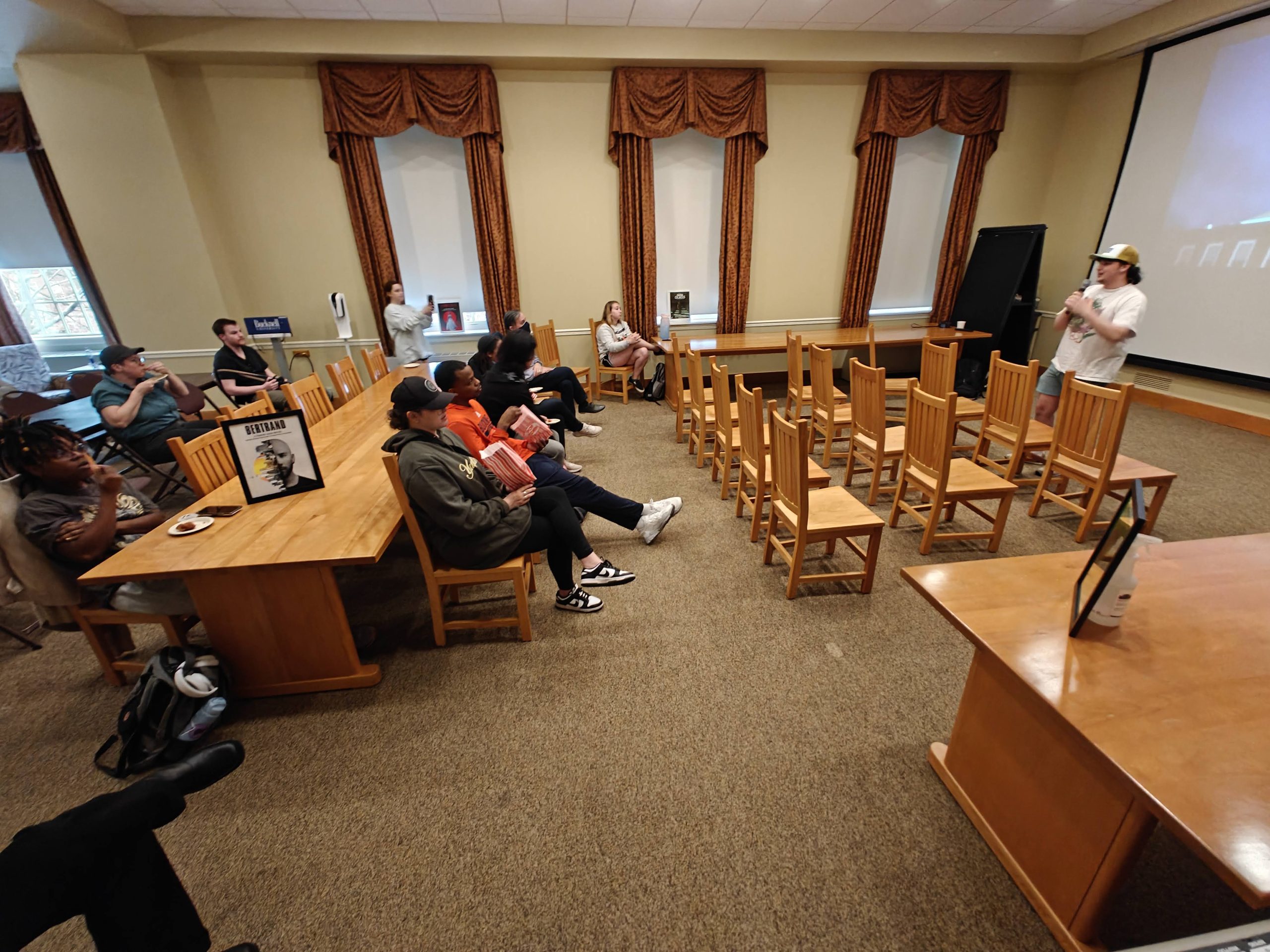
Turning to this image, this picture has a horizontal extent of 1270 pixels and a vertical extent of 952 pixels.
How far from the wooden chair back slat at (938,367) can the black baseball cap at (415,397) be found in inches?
113

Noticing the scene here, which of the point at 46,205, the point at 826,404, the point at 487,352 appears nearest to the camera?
the point at 487,352

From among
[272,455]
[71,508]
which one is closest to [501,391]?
[272,455]

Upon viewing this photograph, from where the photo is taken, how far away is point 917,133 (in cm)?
507

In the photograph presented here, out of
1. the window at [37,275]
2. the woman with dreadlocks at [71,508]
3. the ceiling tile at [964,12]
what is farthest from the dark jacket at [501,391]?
the window at [37,275]

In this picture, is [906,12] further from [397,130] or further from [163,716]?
[163,716]

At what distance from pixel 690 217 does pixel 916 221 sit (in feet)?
8.16

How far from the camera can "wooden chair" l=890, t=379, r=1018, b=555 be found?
2.29 m

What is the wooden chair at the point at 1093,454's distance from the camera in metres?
2.31

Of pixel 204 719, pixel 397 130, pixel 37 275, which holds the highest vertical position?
pixel 397 130

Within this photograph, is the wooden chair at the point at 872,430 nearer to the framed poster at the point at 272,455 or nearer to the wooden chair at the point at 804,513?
the wooden chair at the point at 804,513

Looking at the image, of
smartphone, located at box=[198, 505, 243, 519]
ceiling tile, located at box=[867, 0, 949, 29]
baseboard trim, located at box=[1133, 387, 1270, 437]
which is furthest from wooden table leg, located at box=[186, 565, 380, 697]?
ceiling tile, located at box=[867, 0, 949, 29]

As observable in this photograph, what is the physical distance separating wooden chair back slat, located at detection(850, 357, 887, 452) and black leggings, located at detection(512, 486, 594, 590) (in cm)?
166

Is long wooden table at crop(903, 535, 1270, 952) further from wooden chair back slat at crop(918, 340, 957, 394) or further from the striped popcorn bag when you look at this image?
wooden chair back slat at crop(918, 340, 957, 394)

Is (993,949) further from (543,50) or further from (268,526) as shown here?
(543,50)
